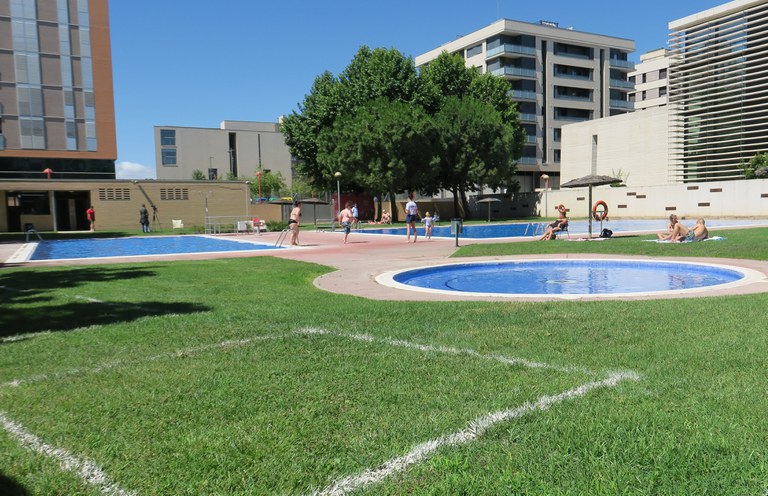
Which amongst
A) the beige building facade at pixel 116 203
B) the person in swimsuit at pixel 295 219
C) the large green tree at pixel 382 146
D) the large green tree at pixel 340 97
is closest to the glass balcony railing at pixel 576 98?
the large green tree at pixel 340 97

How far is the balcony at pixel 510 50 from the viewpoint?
68562 millimetres

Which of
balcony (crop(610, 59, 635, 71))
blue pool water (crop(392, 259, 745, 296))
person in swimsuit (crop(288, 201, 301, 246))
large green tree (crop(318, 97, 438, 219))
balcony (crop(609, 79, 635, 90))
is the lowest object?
blue pool water (crop(392, 259, 745, 296))

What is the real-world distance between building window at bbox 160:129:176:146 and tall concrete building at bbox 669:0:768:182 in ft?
289

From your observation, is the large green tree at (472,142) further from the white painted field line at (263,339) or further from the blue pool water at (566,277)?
the white painted field line at (263,339)

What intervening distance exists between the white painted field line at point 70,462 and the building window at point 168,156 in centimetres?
11044

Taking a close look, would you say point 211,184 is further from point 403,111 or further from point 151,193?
point 403,111

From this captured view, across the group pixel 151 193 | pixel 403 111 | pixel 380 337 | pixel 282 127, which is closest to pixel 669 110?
pixel 403 111

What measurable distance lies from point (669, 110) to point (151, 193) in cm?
4204

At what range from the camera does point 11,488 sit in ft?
9.12

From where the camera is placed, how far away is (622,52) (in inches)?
3019

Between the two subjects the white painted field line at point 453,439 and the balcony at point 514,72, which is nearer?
the white painted field line at point 453,439

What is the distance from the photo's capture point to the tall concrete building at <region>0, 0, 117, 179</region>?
50.3 meters

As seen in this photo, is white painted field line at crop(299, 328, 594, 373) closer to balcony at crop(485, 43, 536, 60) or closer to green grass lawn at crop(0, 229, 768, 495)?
green grass lawn at crop(0, 229, 768, 495)

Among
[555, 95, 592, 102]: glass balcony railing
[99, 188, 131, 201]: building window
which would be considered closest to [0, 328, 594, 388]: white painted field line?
[99, 188, 131, 201]: building window
